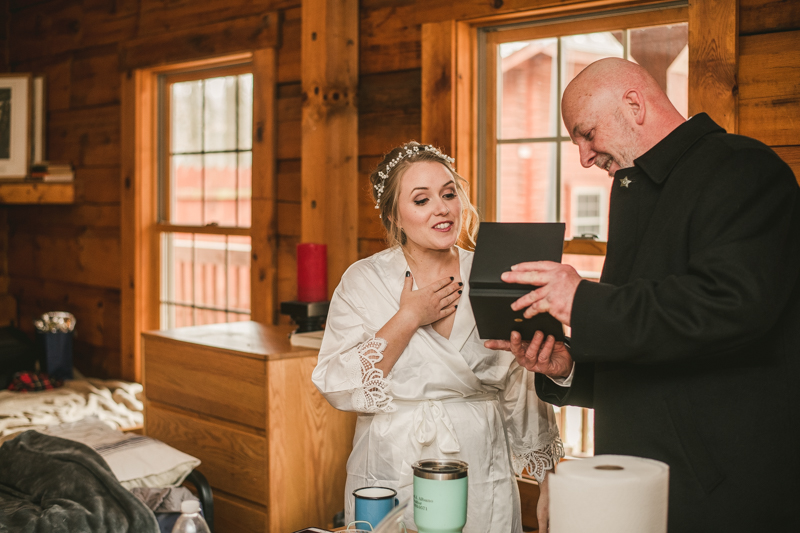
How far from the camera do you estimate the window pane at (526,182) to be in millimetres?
2510

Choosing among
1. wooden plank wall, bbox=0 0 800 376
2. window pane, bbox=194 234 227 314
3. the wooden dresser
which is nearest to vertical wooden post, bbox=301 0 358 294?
wooden plank wall, bbox=0 0 800 376

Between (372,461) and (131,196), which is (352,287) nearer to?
(372,461)

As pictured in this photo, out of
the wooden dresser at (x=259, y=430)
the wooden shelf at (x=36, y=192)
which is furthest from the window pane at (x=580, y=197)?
the wooden shelf at (x=36, y=192)

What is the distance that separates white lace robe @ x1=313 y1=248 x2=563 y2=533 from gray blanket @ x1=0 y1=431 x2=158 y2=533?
2.09 feet

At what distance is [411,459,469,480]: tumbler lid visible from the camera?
1.03 metres

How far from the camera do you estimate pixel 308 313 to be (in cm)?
253

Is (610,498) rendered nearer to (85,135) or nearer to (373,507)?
(373,507)

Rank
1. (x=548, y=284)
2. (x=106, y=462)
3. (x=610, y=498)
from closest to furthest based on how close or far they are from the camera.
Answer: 1. (x=610, y=498)
2. (x=548, y=284)
3. (x=106, y=462)

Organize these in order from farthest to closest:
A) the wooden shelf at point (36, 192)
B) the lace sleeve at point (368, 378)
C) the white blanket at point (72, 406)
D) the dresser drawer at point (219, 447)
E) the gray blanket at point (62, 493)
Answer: the wooden shelf at point (36, 192)
the white blanket at point (72, 406)
the dresser drawer at point (219, 447)
the gray blanket at point (62, 493)
the lace sleeve at point (368, 378)

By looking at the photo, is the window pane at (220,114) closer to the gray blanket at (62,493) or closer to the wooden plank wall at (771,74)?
the gray blanket at (62,493)

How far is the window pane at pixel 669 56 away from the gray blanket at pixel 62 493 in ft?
6.41

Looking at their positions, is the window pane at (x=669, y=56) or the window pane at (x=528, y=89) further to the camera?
the window pane at (x=528, y=89)

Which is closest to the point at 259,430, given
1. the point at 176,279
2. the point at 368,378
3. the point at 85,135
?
the point at 368,378

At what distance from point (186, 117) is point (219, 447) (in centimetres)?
187
